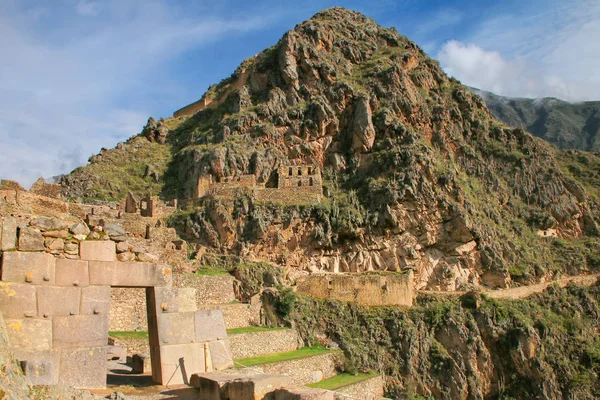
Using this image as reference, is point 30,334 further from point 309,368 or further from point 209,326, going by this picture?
point 309,368

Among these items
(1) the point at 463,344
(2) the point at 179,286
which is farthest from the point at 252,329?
(1) the point at 463,344

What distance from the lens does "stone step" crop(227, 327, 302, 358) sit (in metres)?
19.6

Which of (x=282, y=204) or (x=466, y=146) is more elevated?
(x=466, y=146)

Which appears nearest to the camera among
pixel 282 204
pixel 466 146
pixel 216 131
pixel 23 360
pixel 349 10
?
pixel 23 360

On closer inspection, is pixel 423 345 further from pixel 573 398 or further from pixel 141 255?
pixel 141 255

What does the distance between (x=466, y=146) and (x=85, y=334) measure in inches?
1581

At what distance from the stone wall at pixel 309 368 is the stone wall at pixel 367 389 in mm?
1258

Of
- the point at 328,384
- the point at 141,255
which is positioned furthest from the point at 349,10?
the point at 141,255

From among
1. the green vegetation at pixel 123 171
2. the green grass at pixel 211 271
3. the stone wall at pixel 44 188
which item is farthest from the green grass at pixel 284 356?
the green vegetation at pixel 123 171

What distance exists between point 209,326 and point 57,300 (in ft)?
9.52

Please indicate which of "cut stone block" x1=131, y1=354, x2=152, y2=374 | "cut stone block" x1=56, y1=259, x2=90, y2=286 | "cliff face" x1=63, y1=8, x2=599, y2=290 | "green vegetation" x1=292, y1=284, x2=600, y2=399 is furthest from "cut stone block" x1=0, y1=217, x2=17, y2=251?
"cliff face" x1=63, y1=8, x2=599, y2=290

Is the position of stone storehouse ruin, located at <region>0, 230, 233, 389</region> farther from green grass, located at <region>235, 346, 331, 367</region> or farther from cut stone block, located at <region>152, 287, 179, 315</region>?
green grass, located at <region>235, 346, 331, 367</region>

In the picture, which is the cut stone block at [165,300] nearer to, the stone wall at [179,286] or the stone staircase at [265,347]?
the stone wall at [179,286]

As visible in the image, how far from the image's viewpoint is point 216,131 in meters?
41.3
